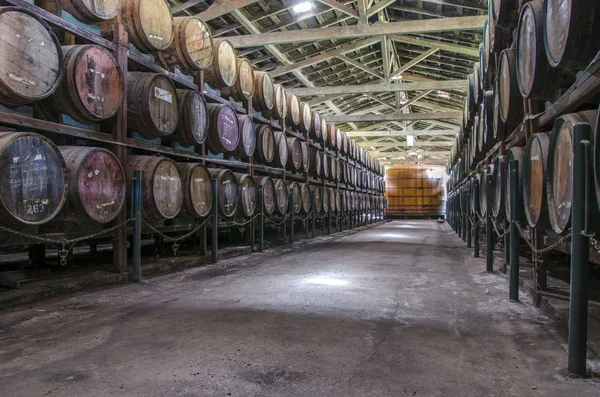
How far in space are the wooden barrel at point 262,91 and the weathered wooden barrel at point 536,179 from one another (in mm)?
6230

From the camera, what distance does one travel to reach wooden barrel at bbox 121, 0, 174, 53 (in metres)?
5.32

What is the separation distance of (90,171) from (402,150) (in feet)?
104

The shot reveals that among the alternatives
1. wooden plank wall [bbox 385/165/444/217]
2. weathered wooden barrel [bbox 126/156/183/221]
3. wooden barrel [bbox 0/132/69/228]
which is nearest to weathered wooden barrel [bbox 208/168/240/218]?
weathered wooden barrel [bbox 126/156/183/221]

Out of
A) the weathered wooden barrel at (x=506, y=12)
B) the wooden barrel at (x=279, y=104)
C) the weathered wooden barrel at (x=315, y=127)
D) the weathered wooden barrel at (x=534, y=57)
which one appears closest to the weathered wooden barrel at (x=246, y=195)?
the wooden barrel at (x=279, y=104)

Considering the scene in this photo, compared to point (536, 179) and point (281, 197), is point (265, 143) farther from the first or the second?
point (536, 179)

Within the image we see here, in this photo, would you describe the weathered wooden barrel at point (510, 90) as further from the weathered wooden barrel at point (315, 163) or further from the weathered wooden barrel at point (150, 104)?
the weathered wooden barrel at point (315, 163)

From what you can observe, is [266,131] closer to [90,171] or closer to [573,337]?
[90,171]

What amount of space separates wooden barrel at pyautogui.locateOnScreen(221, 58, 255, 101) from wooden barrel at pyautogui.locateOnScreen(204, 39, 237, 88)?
33cm

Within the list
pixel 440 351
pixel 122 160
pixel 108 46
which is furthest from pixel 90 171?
pixel 440 351

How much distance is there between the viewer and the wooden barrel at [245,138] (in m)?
8.20

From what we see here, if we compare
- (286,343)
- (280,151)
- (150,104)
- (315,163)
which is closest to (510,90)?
→ (286,343)

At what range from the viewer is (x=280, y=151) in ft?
32.8

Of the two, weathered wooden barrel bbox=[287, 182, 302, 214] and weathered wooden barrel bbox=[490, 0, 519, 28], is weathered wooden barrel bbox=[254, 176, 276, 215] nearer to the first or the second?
weathered wooden barrel bbox=[287, 182, 302, 214]

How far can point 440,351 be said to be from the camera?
8.50ft
